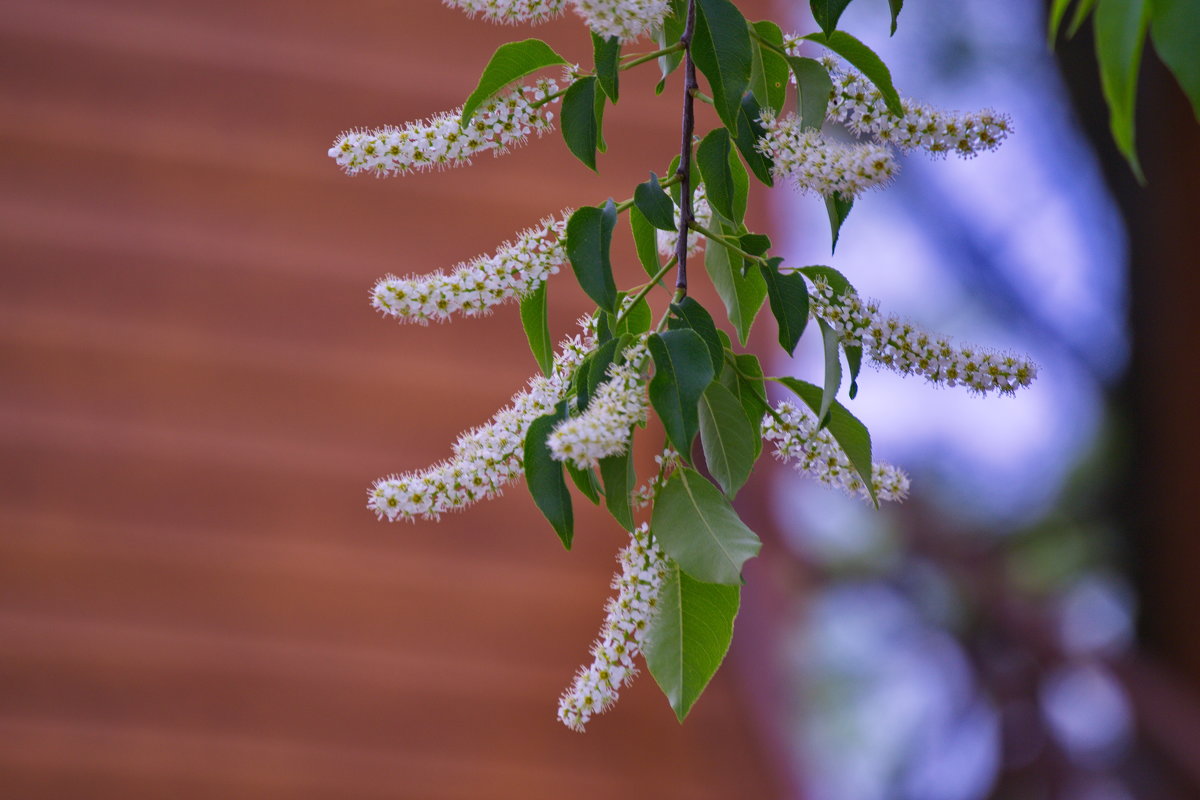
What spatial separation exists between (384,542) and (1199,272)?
2.21 m

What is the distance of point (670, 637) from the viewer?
643 millimetres

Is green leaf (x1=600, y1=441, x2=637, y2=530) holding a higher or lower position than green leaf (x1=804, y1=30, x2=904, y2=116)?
lower

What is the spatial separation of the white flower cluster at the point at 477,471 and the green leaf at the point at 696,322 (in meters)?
0.08

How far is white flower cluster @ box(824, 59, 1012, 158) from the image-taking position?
2.08ft

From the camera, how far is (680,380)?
1.90 feet

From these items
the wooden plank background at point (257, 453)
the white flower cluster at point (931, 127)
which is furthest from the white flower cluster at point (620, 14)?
the wooden plank background at point (257, 453)

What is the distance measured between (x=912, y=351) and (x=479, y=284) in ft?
0.81

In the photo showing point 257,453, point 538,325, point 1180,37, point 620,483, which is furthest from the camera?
point 257,453

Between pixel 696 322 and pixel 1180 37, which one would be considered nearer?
pixel 1180 37

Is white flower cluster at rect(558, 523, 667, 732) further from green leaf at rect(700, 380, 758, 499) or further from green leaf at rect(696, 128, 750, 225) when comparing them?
green leaf at rect(696, 128, 750, 225)

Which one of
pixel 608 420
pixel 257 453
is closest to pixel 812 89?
pixel 608 420

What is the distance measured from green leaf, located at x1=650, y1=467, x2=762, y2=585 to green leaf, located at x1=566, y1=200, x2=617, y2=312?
0.11m

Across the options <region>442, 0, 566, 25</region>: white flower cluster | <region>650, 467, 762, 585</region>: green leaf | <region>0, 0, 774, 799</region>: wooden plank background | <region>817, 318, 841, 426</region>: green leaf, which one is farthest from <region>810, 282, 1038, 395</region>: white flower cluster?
<region>0, 0, 774, 799</region>: wooden plank background

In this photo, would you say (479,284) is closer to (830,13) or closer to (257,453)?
(830,13)
